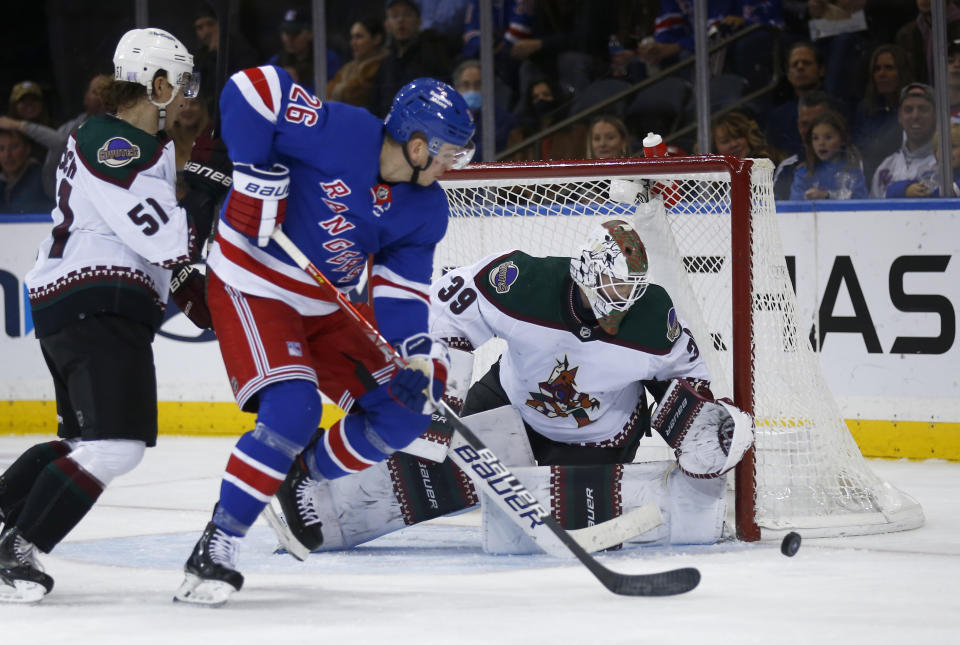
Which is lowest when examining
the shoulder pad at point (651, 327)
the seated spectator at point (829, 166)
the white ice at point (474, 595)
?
the white ice at point (474, 595)

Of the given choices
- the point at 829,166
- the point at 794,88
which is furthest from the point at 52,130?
the point at 829,166

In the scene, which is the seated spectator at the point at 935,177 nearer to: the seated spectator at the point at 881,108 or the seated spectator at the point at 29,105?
the seated spectator at the point at 881,108

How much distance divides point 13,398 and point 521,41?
2.59 meters

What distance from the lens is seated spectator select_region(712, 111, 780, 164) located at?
549 cm

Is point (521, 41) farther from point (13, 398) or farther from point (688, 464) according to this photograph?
point (688, 464)

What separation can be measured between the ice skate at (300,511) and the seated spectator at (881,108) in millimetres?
2889

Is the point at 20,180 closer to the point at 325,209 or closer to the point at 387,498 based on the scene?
the point at 387,498

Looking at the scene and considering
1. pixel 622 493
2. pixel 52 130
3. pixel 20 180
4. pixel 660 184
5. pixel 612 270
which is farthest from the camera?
pixel 52 130

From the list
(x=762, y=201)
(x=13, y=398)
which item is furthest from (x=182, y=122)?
(x=762, y=201)

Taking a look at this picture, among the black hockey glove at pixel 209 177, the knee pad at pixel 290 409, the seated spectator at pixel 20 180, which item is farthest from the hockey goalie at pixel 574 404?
the seated spectator at pixel 20 180

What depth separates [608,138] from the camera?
5.81m

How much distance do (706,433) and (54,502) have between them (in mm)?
1468

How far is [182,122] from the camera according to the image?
639cm

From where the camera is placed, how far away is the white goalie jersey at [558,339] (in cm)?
346
